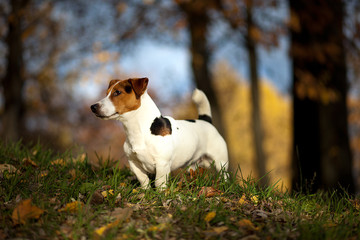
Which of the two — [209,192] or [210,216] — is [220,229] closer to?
[210,216]

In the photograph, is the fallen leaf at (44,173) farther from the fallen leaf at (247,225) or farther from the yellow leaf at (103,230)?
the fallen leaf at (247,225)

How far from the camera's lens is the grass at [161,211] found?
2.93m

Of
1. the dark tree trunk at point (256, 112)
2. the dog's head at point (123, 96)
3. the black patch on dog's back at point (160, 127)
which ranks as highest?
the dog's head at point (123, 96)

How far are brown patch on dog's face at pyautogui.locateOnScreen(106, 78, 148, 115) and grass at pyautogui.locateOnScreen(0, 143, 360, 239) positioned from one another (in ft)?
2.55

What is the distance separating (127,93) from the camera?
344cm

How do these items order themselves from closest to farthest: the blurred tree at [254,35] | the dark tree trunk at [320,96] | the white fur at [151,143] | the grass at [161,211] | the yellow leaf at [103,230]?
the yellow leaf at [103,230]
the grass at [161,211]
the white fur at [151,143]
the dark tree trunk at [320,96]
the blurred tree at [254,35]

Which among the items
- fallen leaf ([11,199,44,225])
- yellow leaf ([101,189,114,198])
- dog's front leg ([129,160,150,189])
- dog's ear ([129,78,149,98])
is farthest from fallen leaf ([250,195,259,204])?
fallen leaf ([11,199,44,225])

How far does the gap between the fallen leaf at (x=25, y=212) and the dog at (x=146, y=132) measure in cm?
92

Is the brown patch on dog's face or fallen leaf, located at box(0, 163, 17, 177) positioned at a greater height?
the brown patch on dog's face

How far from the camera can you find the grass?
2934 millimetres

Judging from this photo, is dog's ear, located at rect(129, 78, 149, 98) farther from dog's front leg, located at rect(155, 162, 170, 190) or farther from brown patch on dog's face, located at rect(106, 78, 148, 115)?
dog's front leg, located at rect(155, 162, 170, 190)

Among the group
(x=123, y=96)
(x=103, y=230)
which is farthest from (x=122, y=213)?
(x=123, y=96)

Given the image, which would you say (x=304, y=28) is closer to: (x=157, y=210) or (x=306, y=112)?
(x=306, y=112)

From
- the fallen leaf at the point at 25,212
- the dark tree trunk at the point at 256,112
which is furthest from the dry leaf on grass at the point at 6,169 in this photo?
the dark tree trunk at the point at 256,112
